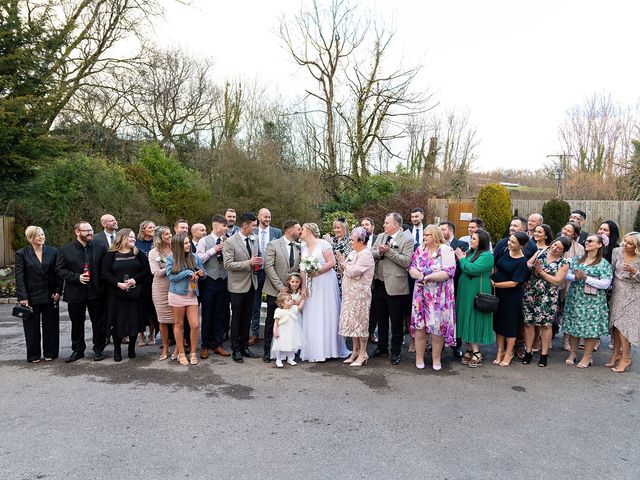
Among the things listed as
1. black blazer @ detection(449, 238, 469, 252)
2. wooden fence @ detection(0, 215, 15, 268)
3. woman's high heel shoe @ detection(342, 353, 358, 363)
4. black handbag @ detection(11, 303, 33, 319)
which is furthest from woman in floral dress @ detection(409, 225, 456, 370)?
wooden fence @ detection(0, 215, 15, 268)

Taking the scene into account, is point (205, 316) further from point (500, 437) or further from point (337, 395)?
point (500, 437)

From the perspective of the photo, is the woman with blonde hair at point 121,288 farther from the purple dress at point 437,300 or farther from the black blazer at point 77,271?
the purple dress at point 437,300

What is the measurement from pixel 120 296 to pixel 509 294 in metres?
5.42

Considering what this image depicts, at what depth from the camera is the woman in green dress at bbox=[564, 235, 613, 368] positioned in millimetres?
6258

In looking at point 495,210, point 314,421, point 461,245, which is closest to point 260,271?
point 314,421

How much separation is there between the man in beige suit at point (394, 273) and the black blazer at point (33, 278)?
15.1 feet

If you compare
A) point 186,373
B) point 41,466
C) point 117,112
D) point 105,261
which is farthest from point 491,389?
point 117,112

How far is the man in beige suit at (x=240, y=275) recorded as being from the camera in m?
6.49

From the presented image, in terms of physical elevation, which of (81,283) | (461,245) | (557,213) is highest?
(557,213)

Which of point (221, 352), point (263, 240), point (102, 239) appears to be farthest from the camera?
point (263, 240)

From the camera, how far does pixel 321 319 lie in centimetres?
645

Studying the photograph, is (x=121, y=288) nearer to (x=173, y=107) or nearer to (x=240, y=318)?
(x=240, y=318)

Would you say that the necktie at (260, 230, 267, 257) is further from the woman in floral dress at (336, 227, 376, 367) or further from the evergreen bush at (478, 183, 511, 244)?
the evergreen bush at (478, 183, 511, 244)

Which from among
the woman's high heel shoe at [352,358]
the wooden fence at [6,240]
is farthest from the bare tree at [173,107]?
the woman's high heel shoe at [352,358]
